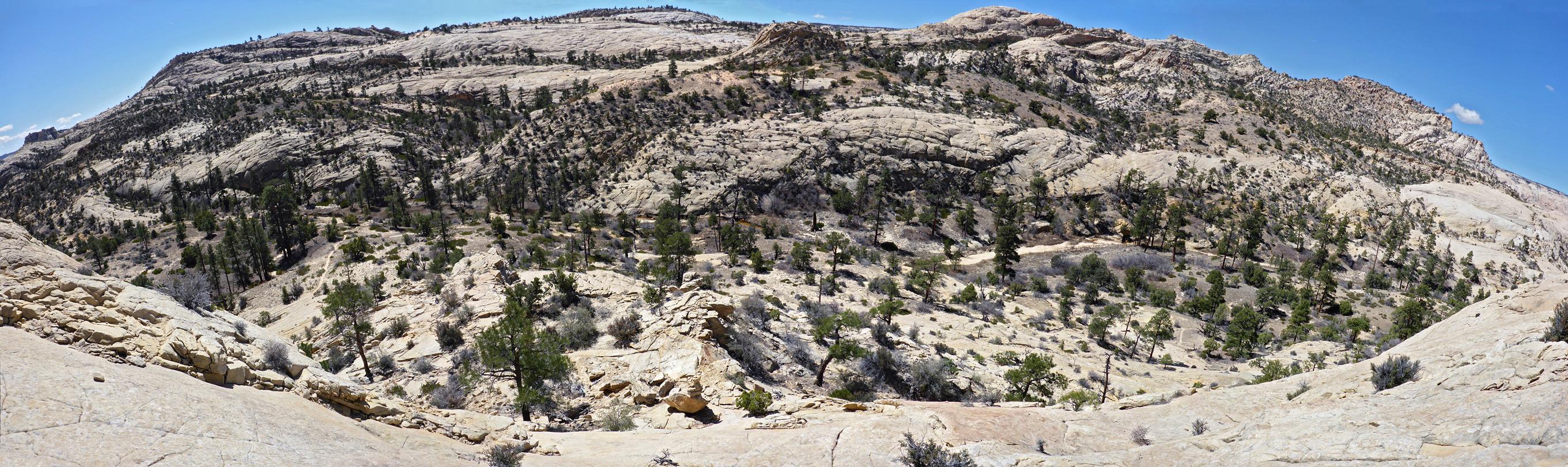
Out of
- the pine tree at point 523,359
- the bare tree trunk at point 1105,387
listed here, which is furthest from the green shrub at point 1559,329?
the pine tree at point 523,359

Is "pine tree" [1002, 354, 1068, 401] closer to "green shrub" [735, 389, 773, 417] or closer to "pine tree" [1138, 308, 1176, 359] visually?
"pine tree" [1138, 308, 1176, 359]

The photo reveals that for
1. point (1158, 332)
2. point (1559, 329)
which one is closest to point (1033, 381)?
point (1158, 332)

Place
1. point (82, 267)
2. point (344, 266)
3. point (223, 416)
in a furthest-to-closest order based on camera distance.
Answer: point (344, 266), point (82, 267), point (223, 416)

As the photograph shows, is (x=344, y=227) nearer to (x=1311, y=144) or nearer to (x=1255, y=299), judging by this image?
(x=1255, y=299)

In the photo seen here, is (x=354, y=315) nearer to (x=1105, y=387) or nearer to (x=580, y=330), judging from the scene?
(x=580, y=330)

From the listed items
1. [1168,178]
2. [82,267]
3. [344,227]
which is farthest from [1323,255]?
[344,227]

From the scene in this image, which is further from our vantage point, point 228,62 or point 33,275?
point 228,62

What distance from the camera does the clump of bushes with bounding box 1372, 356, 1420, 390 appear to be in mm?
11875

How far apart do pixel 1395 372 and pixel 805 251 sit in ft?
137

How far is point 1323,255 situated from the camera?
63.4m

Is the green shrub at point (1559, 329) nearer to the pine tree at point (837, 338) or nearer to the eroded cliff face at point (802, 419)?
the eroded cliff face at point (802, 419)

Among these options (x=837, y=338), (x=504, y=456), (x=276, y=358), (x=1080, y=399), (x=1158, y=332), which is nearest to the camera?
(x=504, y=456)

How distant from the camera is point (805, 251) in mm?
52281

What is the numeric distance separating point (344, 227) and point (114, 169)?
232 feet
